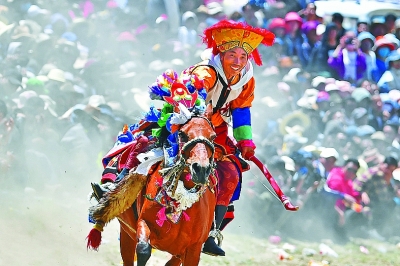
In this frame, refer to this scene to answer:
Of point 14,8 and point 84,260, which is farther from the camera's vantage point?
point 14,8

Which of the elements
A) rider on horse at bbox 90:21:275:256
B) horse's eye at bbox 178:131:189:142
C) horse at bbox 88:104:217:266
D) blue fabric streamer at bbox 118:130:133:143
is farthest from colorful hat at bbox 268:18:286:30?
horse's eye at bbox 178:131:189:142

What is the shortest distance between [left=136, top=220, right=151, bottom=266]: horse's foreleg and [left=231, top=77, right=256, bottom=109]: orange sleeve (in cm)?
174

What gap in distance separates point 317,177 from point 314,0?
410 centimetres

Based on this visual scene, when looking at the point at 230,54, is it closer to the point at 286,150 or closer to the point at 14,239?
the point at 14,239

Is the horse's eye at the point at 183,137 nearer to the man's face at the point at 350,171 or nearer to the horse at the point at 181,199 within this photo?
the horse at the point at 181,199

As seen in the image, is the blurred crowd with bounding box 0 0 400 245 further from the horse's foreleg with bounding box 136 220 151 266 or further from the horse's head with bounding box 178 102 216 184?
the horse's head with bounding box 178 102 216 184

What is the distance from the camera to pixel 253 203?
40.1ft

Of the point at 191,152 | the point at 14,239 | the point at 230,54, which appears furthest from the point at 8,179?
the point at 191,152

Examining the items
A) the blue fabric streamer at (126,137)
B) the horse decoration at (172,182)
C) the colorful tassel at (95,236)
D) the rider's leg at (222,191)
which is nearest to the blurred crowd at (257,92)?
the blue fabric streamer at (126,137)

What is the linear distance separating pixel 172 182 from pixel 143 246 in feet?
1.94

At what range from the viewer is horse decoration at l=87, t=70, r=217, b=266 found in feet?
18.6

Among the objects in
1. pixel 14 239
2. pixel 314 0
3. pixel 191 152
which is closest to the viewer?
pixel 191 152

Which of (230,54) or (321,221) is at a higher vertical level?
(230,54)

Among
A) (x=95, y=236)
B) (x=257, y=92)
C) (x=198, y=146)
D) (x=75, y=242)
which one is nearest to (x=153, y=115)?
(x=198, y=146)
